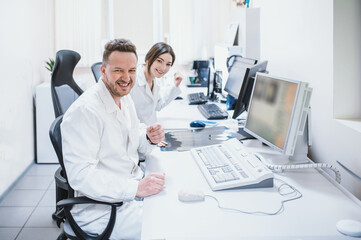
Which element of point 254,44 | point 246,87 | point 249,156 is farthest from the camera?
point 254,44

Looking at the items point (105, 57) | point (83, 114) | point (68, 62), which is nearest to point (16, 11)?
point (68, 62)

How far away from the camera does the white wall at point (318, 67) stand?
1.68 meters

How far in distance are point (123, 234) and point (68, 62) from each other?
143 centimetres

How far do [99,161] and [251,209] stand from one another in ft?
2.39

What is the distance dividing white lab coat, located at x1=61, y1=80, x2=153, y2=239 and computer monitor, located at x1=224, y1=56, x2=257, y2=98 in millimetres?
1223

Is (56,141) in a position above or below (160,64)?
below

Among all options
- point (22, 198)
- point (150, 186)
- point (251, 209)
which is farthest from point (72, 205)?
point (22, 198)

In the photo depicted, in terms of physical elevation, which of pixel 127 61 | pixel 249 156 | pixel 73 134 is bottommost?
pixel 249 156

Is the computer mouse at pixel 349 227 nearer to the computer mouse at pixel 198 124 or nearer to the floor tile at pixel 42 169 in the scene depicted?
the computer mouse at pixel 198 124

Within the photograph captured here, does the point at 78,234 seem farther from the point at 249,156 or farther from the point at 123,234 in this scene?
the point at 249,156

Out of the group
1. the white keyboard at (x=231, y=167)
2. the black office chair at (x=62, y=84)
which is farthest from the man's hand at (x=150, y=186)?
the black office chair at (x=62, y=84)

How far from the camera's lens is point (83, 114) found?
1.59 m

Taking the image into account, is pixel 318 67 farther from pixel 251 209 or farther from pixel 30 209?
pixel 30 209

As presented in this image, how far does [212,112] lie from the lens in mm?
2922
